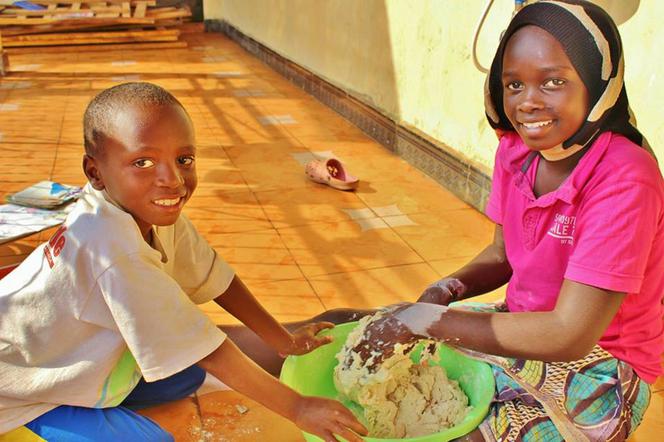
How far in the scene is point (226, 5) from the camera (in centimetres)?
934

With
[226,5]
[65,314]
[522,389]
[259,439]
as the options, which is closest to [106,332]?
[65,314]

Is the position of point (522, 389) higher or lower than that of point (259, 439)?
higher

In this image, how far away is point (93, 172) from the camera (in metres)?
1.43

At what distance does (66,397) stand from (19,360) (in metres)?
0.13

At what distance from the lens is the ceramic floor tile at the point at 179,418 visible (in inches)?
71.5

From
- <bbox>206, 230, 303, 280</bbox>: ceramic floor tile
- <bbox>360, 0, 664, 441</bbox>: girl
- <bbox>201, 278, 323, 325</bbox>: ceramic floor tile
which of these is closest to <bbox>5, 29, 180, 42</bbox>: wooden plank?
<bbox>206, 230, 303, 280</bbox>: ceramic floor tile

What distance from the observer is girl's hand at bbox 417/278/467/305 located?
170 centimetres

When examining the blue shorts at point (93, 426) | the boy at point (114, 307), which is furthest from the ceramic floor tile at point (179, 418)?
the boy at point (114, 307)

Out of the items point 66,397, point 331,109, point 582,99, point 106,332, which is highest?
point 582,99

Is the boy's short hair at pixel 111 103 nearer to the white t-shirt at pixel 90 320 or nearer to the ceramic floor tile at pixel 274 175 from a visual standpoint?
the white t-shirt at pixel 90 320

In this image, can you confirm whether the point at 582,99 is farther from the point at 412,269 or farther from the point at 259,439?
the point at 412,269

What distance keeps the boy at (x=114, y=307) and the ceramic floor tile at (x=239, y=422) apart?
1.22ft

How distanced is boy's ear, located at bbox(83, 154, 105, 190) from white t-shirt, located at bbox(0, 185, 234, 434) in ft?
0.06

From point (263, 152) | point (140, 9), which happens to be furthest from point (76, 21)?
point (263, 152)
